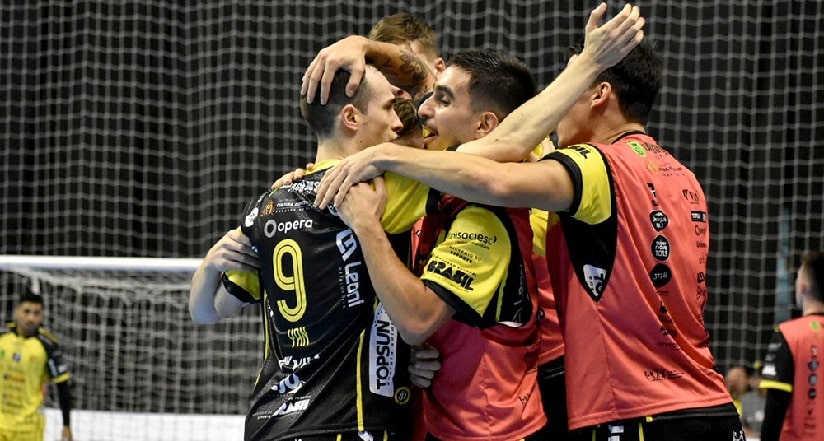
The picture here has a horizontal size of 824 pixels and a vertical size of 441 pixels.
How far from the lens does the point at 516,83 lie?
3.20m

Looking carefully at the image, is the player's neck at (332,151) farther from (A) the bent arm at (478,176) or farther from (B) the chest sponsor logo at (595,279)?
(B) the chest sponsor logo at (595,279)

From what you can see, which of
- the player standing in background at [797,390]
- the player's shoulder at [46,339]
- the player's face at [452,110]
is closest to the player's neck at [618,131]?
the player's face at [452,110]

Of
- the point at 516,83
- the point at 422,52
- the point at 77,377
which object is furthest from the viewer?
the point at 77,377

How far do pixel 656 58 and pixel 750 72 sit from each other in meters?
6.76

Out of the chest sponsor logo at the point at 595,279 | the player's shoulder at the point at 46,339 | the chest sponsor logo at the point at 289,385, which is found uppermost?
the chest sponsor logo at the point at 595,279

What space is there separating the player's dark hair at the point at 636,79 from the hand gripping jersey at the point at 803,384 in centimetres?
296

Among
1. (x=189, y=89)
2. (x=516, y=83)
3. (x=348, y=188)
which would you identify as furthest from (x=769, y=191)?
(x=348, y=188)

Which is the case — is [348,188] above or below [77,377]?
above

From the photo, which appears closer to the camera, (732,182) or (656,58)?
(656,58)

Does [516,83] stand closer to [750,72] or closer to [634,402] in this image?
[634,402]

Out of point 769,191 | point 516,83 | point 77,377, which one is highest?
point 516,83

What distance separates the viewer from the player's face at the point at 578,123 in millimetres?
3219

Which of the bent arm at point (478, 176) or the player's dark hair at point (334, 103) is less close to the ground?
the player's dark hair at point (334, 103)

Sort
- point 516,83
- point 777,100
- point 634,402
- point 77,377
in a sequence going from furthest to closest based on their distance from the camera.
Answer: point 77,377 → point 777,100 → point 516,83 → point 634,402
